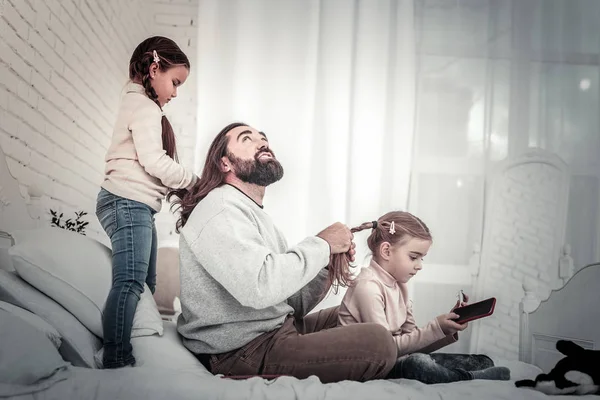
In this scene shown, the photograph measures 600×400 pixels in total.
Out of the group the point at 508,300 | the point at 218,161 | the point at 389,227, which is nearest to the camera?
the point at 218,161

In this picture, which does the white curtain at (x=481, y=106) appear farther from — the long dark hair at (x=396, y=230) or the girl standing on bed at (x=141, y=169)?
the girl standing on bed at (x=141, y=169)

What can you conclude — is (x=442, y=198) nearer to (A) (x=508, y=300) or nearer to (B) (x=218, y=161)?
(A) (x=508, y=300)

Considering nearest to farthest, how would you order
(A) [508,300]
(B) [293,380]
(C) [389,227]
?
(B) [293,380] → (C) [389,227] → (A) [508,300]

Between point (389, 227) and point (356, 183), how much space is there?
86 cm

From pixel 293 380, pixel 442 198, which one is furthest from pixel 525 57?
pixel 293 380

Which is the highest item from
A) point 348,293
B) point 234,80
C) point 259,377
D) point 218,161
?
point 234,80

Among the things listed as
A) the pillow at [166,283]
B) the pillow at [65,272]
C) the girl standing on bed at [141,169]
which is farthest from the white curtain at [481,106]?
the pillow at [65,272]

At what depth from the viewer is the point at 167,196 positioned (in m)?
2.09

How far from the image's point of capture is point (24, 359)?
51.7 inches

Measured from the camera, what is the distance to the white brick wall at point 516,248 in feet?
9.14

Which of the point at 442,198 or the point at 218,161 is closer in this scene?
the point at 218,161

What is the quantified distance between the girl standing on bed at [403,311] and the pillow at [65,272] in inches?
28.7

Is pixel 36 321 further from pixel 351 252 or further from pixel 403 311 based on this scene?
pixel 403 311

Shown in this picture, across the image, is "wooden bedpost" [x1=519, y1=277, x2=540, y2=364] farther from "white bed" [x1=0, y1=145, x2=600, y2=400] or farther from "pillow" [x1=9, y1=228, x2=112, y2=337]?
"pillow" [x1=9, y1=228, x2=112, y2=337]
